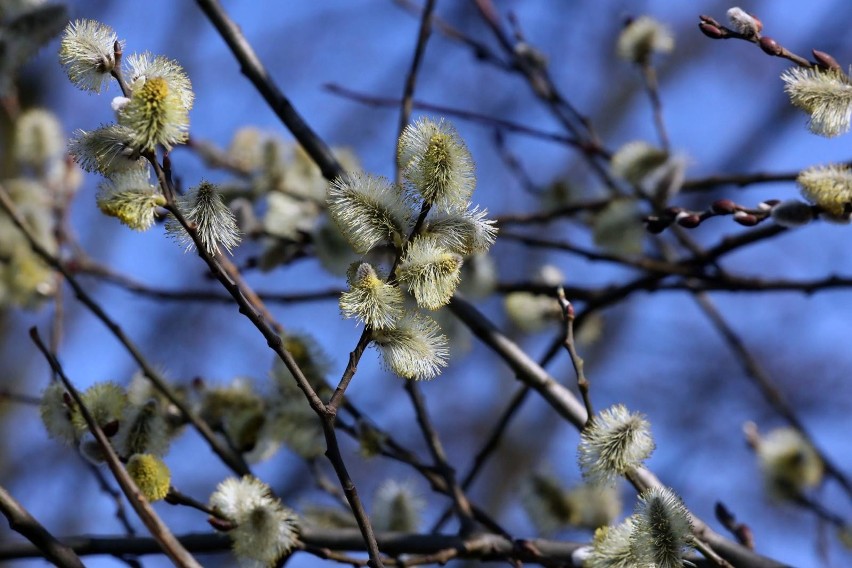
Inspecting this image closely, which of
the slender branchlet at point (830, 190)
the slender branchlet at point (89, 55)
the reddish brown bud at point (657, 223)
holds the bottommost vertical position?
the slender branchlet at point (89, 55)

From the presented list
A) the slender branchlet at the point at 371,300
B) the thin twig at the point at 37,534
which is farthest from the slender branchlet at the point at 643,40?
Result: the thin twig at the point at 37,534

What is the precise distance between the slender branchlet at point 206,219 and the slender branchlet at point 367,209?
115 millimetres

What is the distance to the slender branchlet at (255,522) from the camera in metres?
1.25

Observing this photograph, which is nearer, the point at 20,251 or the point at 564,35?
the point at 20,251

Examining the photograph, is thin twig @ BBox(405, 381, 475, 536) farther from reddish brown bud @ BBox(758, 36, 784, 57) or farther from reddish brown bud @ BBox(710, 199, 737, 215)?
reddish brown bud @ BBox(758, 36, 784, 57)

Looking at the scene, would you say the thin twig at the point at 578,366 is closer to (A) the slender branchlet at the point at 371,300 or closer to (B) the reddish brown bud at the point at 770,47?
(A) the slender branchlet at the point at 371,300

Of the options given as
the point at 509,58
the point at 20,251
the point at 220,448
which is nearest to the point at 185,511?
the point at 20,251

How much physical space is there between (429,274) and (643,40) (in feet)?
4.85

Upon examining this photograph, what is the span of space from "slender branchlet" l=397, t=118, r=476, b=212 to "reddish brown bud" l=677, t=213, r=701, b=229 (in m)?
0.47

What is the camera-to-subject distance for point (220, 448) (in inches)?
56.5

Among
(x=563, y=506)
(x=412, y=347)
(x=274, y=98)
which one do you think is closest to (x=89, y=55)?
(x=412, y=347)

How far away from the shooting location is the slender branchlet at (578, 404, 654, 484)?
1.12 meters

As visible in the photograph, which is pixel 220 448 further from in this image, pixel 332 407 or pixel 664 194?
pixel 664 194

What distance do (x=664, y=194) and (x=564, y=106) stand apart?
40 cm
